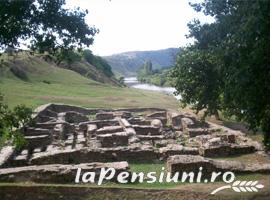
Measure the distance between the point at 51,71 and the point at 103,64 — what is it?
51.9 m

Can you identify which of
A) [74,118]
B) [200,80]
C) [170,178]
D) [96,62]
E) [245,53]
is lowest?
[74,118]

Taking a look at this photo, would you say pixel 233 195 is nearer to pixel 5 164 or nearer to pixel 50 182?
pixel 50 182

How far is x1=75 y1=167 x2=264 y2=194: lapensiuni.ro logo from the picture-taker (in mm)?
14123

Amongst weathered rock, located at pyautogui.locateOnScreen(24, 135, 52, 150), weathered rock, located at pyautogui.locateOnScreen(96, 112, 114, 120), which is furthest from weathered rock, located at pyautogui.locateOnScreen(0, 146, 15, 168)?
weathered rock, located at pyautogui.locateOnScreen(96, 112, 114, 120)

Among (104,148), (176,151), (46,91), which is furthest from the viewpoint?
(46,91)

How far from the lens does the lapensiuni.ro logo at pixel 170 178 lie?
1412cm

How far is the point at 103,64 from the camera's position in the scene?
5044 inches

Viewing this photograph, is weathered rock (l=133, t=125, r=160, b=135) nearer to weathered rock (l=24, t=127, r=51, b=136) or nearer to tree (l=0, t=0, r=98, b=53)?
weathered rock (l=24, t=127, r=51, b=136)

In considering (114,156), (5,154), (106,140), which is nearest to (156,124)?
(106,140)

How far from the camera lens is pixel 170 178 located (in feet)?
50.7

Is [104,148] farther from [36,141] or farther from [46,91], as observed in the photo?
[46,91]

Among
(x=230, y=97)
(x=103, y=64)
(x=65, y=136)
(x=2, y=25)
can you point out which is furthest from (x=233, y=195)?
(x=103, y=64)

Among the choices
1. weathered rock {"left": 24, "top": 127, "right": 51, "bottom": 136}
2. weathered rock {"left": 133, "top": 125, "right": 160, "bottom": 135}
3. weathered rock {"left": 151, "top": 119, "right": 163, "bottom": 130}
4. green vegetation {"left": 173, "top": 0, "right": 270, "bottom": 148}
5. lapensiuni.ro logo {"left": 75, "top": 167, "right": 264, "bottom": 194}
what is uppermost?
green vegetation {"left": 173, "top": 0, "right": 270, "bottom": 148}

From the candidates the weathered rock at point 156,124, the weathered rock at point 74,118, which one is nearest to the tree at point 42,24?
the weathered rock at point 156,124
